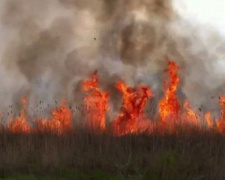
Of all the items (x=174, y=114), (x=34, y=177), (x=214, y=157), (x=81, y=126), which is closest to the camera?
(x=34, y=177)

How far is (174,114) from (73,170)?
303 inches

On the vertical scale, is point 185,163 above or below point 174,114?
below

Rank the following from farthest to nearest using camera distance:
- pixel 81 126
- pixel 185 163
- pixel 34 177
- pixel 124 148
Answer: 1. pixel 81 126
2. pixel 124 148
3. pixel 185 163
4. pixel 34 177

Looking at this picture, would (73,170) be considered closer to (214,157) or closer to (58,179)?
(58,179)

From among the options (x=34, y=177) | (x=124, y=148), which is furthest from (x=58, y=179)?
(x=124, y=148)

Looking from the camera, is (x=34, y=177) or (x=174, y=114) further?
(x=174, y=114)

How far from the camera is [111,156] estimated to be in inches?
632

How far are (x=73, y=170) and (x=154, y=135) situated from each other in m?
4.62

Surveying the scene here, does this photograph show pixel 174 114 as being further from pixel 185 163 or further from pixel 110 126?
pixel 185 163

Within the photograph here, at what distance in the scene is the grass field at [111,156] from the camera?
1411 centimetres

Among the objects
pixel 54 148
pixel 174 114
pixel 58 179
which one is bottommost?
pixel 58 179

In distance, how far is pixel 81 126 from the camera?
729 inches

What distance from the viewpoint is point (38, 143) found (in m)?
17.8

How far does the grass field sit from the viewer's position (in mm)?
14109
